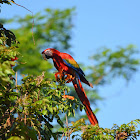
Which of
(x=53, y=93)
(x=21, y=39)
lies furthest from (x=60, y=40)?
(x=53, y=93)

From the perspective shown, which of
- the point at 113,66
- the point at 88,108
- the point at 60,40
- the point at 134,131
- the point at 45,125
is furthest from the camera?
the point at 113,66

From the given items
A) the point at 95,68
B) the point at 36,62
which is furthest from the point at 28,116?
the point at 95,68

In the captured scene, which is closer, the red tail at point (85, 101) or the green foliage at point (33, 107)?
the green foliage at point (33, 107)

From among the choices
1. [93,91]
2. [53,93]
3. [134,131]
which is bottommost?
[134,131]

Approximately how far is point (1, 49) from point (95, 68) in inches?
480

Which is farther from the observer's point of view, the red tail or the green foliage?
the red tail

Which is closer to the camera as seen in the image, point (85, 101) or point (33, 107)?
point (33, 107)

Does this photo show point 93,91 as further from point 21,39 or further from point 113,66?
point 21,39

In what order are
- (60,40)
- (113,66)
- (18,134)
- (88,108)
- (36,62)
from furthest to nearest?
(113,66), (60,40), (36,62), (88,108), (18,134)

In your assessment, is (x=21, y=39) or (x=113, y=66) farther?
(x=113, y=66)

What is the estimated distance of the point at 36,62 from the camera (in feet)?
40.2

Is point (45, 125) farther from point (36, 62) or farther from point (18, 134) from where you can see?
point (36, 62)

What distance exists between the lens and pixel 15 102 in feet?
10.7

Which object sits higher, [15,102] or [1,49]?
[1,49]
